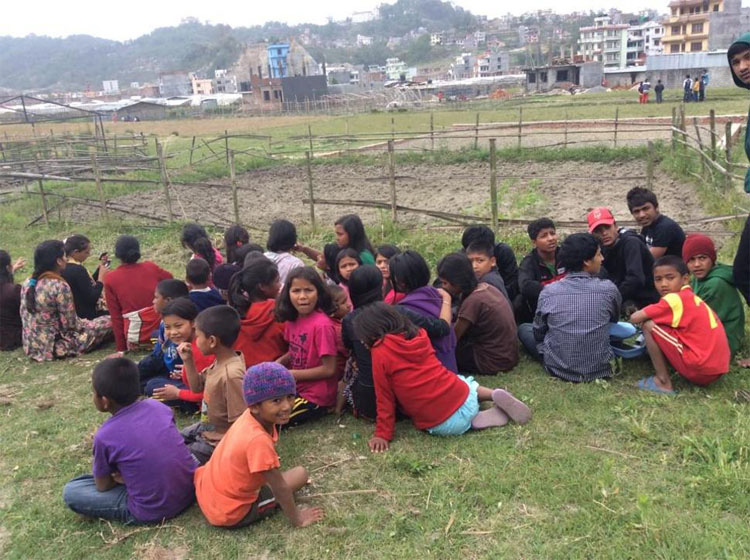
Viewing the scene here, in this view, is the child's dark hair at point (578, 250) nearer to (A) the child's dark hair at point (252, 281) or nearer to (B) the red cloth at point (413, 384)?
(B) the red cloth at point (413, 384)

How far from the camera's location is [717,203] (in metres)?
8.88

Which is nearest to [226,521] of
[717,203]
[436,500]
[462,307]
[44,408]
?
[436,500]

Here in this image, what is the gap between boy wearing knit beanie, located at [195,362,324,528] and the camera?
2.76 meters

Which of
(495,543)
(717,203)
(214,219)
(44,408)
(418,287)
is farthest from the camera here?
(214,219)

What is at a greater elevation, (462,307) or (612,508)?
(462,307)

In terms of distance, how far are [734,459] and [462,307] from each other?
1.86 meters

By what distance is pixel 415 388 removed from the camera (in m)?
3.50

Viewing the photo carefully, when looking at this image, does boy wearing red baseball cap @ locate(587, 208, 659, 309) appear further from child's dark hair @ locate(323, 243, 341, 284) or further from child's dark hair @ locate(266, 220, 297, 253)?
child's dark hair @ locate(266, 220, 297, 253)

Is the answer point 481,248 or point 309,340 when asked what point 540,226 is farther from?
point 309,340

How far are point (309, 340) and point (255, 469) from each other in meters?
1.27

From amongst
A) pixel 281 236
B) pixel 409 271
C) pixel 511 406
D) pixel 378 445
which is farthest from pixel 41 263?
pixel 511 406

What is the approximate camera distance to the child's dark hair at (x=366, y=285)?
377 cm

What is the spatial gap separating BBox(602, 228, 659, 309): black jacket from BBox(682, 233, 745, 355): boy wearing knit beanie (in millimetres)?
486

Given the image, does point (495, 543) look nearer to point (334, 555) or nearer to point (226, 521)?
point (334, 555)
